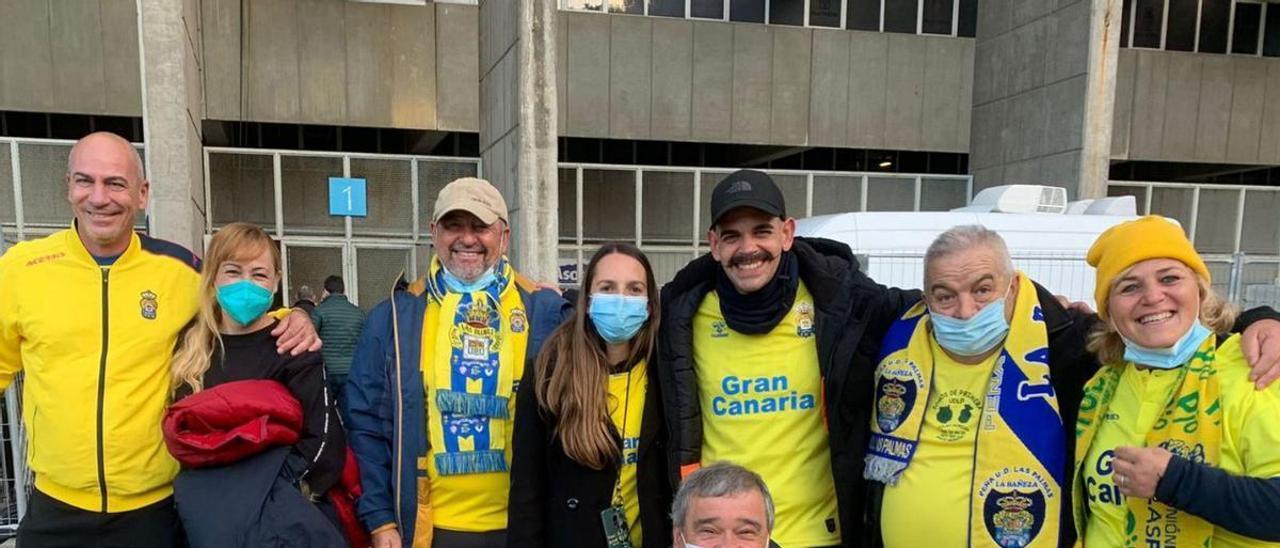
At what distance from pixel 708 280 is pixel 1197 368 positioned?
1.48 m

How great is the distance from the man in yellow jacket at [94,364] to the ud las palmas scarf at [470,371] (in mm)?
476

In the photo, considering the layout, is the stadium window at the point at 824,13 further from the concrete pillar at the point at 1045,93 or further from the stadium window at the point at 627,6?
the stadium window at the point at 627,6

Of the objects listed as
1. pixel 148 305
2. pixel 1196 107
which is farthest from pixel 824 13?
pixel 148 305

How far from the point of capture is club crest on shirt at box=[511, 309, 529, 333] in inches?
108

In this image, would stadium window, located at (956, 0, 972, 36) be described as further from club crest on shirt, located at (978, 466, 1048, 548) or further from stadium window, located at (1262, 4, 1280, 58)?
club crest on shirt, located at (978, 466, 1048, 548)

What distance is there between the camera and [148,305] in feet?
8.36

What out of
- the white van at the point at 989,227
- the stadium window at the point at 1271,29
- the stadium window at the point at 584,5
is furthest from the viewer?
the stadium window at the point at 1271,29

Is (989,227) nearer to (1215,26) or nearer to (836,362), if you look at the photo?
(836,362)

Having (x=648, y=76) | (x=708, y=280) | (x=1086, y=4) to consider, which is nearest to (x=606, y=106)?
(x=648, y=76)

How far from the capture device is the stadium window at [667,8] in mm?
12312

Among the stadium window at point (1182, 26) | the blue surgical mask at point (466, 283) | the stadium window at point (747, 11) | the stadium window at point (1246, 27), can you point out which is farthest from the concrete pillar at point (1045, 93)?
the blue surgical mask at point (466, 283)

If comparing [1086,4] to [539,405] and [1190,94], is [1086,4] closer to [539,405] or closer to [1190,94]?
[1190,94]

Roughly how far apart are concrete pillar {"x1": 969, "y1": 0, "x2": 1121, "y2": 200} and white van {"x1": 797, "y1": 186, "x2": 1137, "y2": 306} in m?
4.00

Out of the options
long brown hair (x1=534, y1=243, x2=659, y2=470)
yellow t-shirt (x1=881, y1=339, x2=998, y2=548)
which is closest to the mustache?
long brown hair (x1=534, y1=243, x2=659, y2=470)
